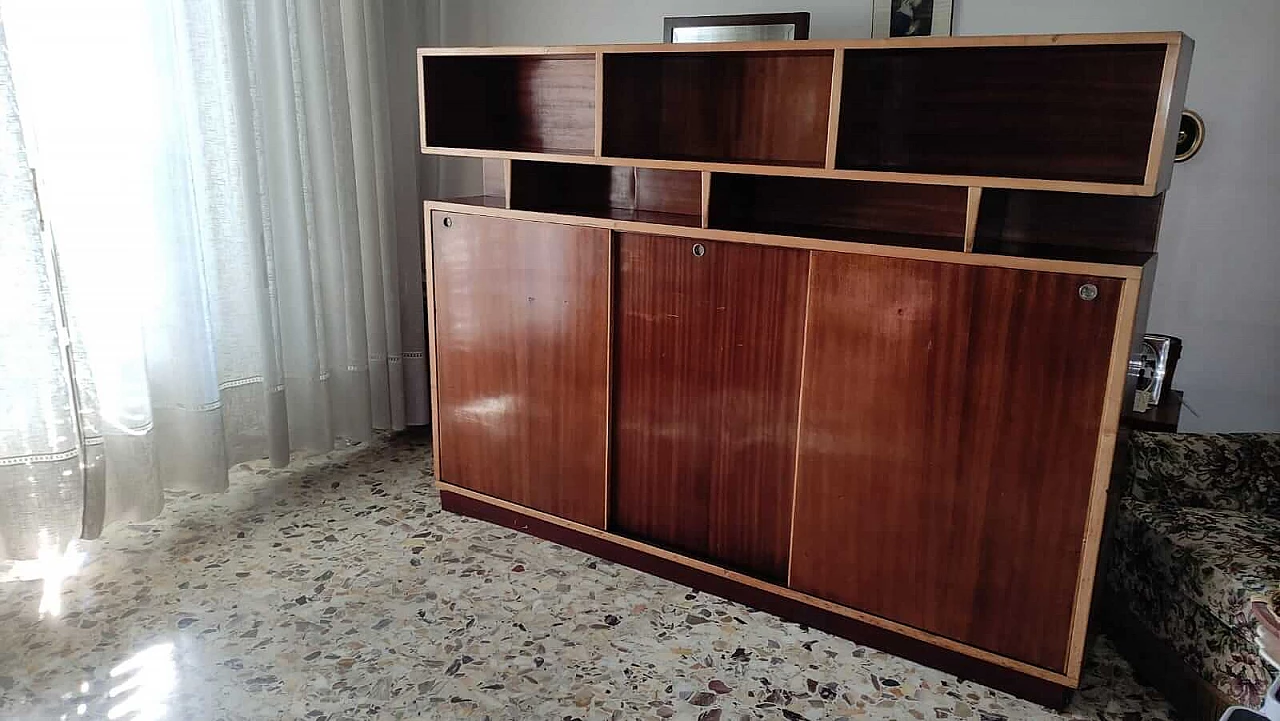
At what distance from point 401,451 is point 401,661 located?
1372 millimetres

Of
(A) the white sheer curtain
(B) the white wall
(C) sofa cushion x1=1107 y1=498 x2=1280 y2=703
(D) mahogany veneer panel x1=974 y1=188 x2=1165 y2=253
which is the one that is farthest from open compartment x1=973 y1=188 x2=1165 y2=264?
(A) the white sheer curtain

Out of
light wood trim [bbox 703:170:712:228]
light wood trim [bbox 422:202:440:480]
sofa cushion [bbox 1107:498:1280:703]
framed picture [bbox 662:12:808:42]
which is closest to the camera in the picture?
sofa cushion [bbox 1107:498:1280:703]

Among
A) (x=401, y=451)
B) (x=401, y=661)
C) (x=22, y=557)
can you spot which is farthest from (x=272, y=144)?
(x=401, y=661)

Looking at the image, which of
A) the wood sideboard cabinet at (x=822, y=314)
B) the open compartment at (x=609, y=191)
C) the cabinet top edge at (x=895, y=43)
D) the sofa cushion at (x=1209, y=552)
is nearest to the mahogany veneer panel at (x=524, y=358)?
the wood sideboard cabinet at (x=822, y=314)

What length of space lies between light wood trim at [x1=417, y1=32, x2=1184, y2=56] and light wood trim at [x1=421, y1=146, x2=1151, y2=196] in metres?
0.26

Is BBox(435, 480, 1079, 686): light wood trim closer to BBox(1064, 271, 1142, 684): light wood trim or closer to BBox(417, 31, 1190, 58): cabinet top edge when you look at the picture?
BBox(1064, 271, 1142, 684): light wood trim

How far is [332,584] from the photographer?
247cm

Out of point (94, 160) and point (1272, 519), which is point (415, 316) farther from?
point (1272, 519)

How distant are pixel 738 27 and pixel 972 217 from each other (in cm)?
134

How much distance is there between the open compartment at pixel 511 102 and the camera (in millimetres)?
2688

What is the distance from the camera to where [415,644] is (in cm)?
221

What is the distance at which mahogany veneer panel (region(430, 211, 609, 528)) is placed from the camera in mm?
2510

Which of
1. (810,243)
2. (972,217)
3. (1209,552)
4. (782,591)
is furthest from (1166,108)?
(782,591)

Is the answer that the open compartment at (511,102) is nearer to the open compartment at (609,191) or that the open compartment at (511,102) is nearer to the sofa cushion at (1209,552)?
the open compartment at (609,191)
